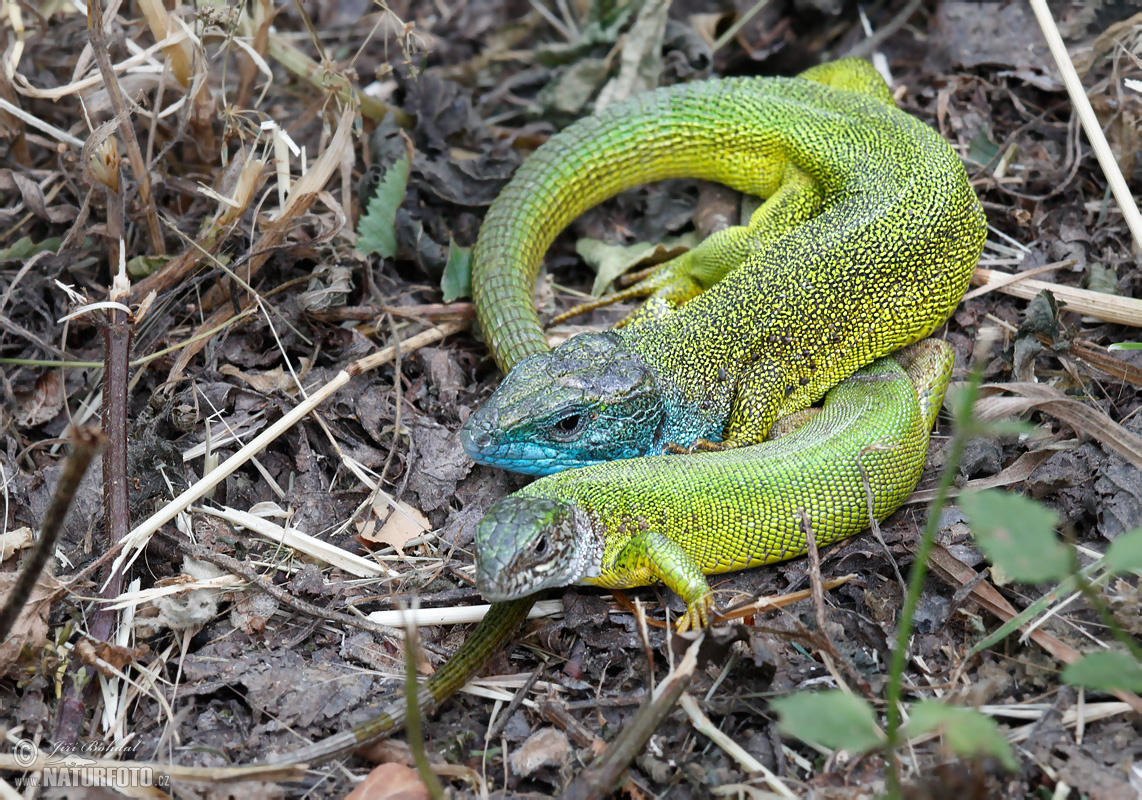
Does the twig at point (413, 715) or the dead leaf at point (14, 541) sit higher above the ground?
the twig at point (413, 715)

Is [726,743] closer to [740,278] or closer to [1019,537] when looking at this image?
[1019,537]

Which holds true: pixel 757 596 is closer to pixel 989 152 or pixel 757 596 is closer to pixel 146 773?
pixel 146 773

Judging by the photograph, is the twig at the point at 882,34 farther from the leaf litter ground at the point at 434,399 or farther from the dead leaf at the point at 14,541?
the dead leaf at the point at 14,541

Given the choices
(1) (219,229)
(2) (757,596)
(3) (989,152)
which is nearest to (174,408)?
(1) (219,229)

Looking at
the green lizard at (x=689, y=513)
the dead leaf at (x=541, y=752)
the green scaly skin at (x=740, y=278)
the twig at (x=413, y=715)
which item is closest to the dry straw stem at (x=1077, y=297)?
the green scaly skin at (x=740, y=278)

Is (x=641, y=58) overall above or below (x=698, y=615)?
above

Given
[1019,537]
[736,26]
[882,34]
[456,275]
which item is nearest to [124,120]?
[456,275]
